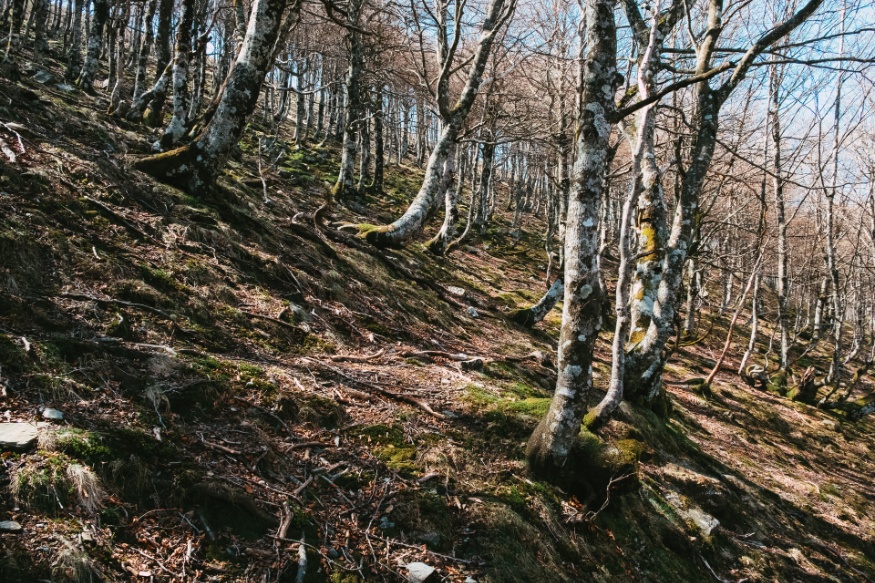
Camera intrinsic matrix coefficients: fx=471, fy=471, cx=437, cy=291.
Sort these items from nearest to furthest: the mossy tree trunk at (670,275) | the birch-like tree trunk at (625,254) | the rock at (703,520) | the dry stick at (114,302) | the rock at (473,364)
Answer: the birch-like tree trunk at (625,254) → the dry stick at (114,302) → the rock at (703,520) → the rock at (473,364) → the mossy tree trunk at (670,275)

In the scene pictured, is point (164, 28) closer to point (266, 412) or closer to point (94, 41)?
point (94, 41)

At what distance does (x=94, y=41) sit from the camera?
1391 centimetres

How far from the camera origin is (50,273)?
15.4ft

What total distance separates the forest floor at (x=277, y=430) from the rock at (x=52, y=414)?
0.10ft

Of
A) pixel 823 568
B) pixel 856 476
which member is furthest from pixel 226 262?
pixel 856 476

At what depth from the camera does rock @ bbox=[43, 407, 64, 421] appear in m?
3.03

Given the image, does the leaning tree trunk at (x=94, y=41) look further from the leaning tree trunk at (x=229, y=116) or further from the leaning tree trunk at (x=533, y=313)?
the leaning tree trunk at (x=533, y=313)

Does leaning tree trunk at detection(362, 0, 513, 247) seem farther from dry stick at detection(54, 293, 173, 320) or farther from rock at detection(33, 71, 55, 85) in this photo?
rock at detection(33, 71, 55, 85)

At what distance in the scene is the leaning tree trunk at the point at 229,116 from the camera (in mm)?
7156

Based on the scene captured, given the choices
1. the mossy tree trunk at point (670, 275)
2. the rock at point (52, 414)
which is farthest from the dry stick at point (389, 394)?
the mossy tree trunk at point (670, 275)

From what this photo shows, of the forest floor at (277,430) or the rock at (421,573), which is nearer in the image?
the forest floor at (277,430)

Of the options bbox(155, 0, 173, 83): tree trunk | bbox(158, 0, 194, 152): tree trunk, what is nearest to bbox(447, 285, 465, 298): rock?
bbox(158, 0, 194, 152): tree trunk

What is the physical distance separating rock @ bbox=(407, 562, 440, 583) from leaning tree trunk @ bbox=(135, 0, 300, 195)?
267 inches

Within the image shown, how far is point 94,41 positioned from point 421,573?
17364 mm
